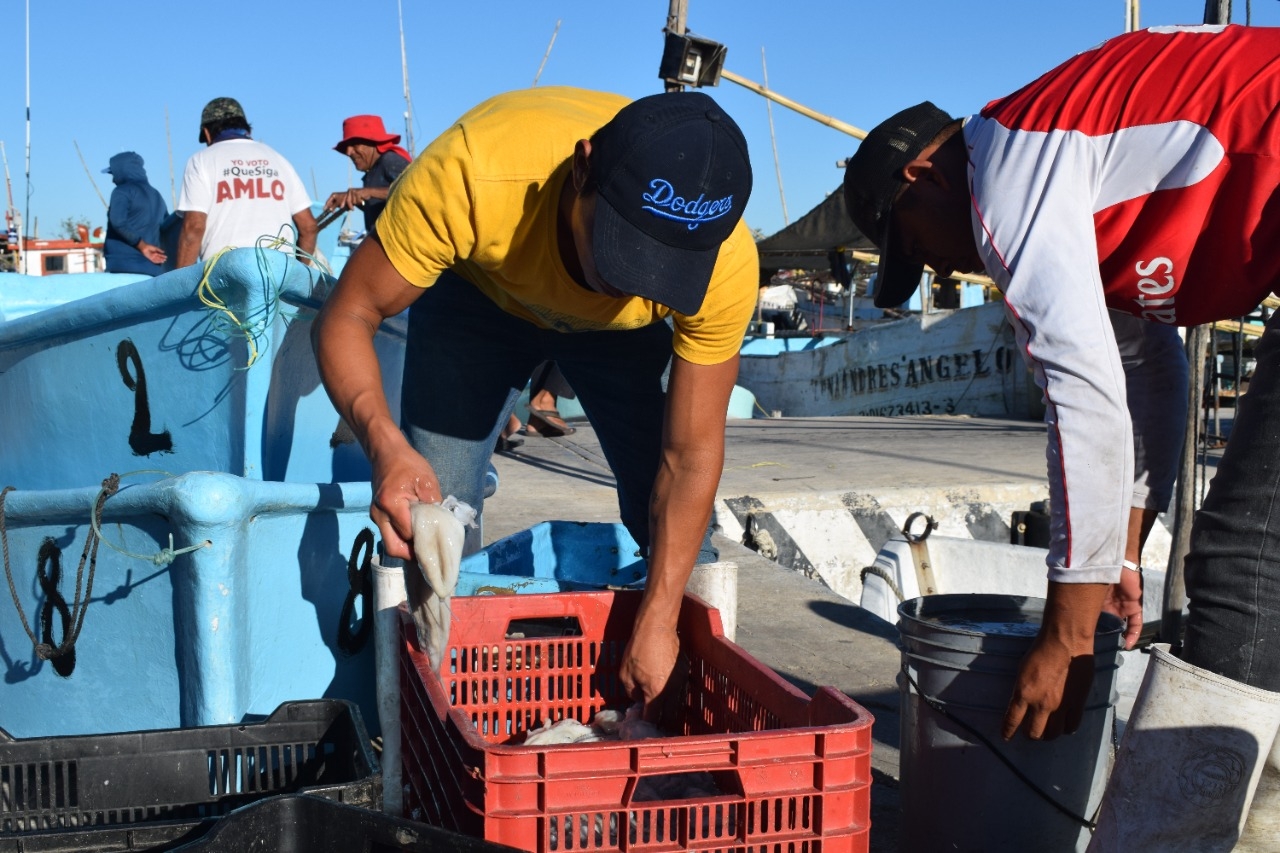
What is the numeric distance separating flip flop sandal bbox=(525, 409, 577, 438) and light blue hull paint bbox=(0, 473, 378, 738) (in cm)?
595

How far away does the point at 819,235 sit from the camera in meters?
16.4

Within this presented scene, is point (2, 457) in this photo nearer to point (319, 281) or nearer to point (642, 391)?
point (319, 281)

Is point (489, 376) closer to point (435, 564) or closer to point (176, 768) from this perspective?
point (435, 564)

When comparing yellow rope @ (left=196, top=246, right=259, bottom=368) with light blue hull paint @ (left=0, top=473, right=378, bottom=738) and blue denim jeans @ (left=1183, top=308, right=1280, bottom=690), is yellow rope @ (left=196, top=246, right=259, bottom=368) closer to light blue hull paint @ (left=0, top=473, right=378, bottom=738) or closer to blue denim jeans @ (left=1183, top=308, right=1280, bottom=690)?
light blue hull paint @ (left=0, top=473, right=378, bottom=738)

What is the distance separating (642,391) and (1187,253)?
128cm

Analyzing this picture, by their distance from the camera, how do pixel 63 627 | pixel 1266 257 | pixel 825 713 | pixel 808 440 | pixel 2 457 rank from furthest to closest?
pixel 808 440
pixel 2 457
pixel 63 627
pixel 1266 257
pixel 825 713

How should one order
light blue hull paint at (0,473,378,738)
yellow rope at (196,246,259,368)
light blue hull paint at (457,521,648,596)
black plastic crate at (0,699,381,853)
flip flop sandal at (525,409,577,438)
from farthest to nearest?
1. flip flop sandal at (525,409,577,438)
2. light blue hull paint at (457,521,648,596)
3. yellow rope at (196,246,259,368)
4. light blue hull paint at (0,473,378,738)
5. black plastic crate at (0,699,381,853)

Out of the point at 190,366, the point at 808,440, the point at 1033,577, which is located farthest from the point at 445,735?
the point at 808,440

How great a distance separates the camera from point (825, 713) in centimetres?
174

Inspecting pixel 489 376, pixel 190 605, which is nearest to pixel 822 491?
pixel 489 376

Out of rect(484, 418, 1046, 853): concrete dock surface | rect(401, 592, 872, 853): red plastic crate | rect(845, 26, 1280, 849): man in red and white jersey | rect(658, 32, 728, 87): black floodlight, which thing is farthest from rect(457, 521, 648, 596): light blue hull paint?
rect(658, 32, 728, 87): black floodlight

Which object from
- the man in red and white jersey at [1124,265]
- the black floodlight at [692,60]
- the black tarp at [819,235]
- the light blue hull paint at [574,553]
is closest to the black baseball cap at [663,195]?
the man in red and white jersey at [1124,265]

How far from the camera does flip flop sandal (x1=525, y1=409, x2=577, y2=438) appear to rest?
8930 mm

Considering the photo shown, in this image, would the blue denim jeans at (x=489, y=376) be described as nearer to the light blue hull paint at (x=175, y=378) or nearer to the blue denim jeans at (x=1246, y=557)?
the light blue hull paint at (x=175, y=378)
